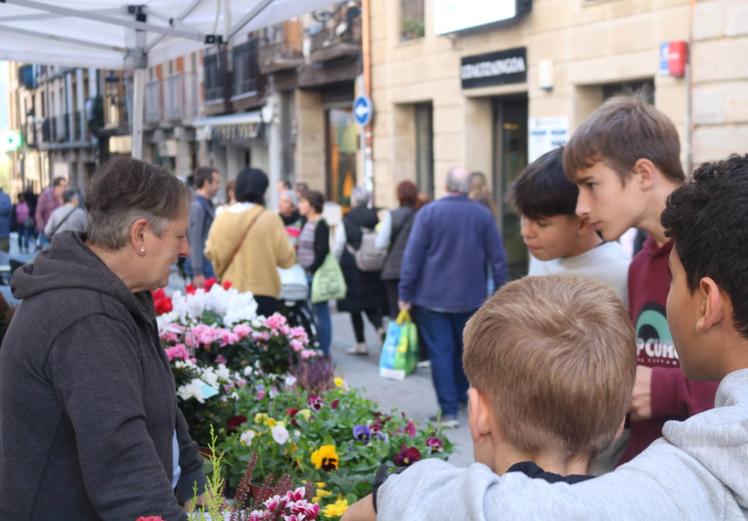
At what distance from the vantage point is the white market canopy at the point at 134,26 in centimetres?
484

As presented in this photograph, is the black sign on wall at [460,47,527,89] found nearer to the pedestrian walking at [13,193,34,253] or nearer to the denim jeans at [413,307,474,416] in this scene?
the denim jeans at [413,307,474,416]

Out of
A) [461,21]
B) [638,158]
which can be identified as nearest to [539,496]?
[638,158]

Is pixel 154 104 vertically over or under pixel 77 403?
over

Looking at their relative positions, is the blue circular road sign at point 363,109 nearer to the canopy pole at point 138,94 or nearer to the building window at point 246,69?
the building window at point 246,69

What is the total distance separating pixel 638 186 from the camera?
9.29 ft

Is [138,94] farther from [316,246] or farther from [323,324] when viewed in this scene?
[323,324]

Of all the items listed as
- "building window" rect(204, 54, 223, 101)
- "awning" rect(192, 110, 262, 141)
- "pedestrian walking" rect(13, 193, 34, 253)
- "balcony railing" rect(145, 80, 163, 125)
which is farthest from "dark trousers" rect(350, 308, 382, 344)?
"balcony railing" rect(145, 80, 163, 125)

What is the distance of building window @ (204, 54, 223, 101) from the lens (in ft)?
96.3

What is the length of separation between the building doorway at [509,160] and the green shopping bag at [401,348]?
7200mm

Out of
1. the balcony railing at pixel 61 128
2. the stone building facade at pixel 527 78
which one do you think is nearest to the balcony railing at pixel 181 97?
the stone building facade at pixel 527 78

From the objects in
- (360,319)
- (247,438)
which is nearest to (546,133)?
(360,319)

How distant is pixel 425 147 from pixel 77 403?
1559 cm

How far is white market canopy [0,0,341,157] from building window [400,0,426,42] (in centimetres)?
1124

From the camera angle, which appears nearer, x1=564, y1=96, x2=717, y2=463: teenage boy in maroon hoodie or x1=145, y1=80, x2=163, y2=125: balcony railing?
x1=564, y1=96, x2=717, y2=463: teenage boy in maroon hoodie
